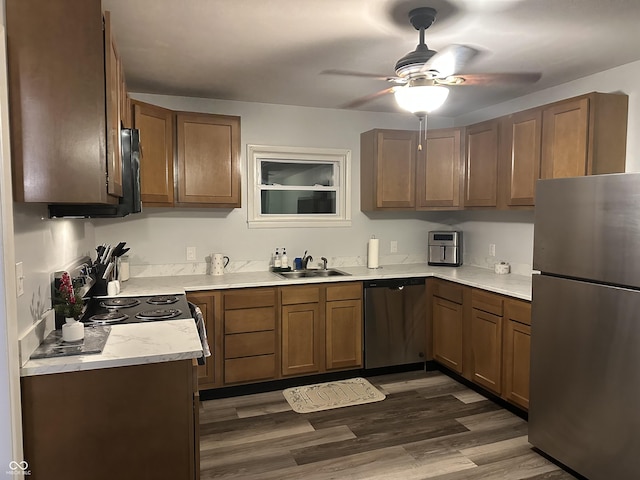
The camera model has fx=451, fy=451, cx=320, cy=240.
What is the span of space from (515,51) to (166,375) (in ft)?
8.61

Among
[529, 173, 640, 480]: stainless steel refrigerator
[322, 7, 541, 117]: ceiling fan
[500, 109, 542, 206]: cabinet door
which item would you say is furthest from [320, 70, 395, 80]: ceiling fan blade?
[529, 173, 640, 480]: stainless steel refrigerator

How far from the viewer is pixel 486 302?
3369 millimetres

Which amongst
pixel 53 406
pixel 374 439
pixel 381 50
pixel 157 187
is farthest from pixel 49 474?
pixel 381 50

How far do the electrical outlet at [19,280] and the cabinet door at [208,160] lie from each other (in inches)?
75.3

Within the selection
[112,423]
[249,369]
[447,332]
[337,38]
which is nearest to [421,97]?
Result: [337,38]

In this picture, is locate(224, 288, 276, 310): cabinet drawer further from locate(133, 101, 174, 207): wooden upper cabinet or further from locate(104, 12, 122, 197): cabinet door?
locate(104, 12, 122, 197): cabinet door

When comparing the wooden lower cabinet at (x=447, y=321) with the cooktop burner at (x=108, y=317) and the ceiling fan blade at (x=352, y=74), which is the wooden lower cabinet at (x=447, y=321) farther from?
the cooktop burner at (x=108, y=317)

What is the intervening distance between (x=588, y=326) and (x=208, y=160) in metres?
2.84

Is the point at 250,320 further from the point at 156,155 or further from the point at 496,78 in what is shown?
the point at 496,78

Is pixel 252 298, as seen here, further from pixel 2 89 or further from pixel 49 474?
pixel 2 89

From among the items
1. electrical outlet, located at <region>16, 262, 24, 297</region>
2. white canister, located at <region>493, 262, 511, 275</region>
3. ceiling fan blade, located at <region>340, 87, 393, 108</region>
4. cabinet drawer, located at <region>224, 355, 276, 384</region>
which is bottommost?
cabinet drawer, located at <region>224, 355, 276, 384</region>

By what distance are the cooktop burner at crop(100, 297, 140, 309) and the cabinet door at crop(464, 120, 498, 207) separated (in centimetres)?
286

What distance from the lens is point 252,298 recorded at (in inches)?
138

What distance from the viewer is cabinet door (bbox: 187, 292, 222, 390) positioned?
337 centimetres
